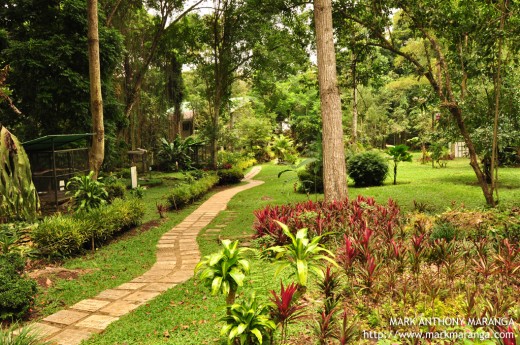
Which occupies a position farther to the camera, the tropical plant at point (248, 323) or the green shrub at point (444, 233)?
the green shrub at point (444, 233)

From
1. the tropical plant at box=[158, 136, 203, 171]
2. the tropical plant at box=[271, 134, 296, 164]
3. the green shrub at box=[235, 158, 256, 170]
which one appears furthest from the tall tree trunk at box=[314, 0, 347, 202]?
the tropical plant at box=[271, 134, 296, 164]

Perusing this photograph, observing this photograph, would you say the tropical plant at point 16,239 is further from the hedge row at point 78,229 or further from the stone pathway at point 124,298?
the stone pathway at point 124,298

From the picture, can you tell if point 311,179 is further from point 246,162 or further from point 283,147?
point 283,147

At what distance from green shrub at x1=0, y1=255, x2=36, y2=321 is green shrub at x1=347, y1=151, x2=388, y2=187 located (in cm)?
1023

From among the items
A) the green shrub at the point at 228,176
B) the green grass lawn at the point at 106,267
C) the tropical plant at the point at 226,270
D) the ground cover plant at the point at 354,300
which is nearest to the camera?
the tropical plant at the point at 226,270

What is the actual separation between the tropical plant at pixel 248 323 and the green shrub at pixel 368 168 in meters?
10.2

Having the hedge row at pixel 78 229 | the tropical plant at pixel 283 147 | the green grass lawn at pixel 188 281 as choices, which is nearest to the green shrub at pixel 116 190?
the green grass lawn at pixel 188 281

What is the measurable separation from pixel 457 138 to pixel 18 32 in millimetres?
15274

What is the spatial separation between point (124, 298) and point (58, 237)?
2.42m

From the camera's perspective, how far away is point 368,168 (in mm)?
12180

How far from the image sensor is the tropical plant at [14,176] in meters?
3.58

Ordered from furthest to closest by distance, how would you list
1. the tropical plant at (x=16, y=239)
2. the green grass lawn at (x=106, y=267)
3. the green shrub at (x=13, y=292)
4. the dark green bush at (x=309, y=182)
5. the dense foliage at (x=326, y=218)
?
the dark green bush at (x=309, y=182) < the tropical plant at (x=16, y=239) < the dense foliage at (x=326, y=218) < the green grass lawn at (x=106, y=267) < the green shrub at (x=13, y=292)

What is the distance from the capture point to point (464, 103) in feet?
29.7

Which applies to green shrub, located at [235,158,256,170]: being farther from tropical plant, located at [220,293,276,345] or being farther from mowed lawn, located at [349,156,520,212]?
tropical plant, located at [220,293,276,345]
